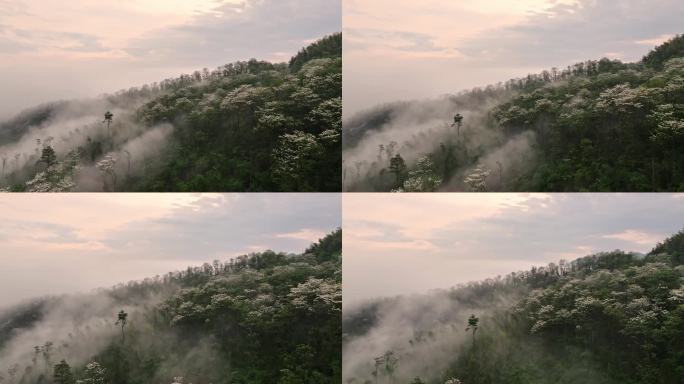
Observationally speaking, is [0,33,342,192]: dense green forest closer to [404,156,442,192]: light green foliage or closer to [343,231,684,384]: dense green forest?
[404,156,442,192]: light green foliage

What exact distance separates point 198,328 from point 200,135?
1409mm

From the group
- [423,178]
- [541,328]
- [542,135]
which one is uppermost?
[542,135]

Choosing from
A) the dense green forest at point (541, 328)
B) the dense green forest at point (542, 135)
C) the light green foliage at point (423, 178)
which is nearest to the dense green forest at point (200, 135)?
the dense green forest at point (542, 135)

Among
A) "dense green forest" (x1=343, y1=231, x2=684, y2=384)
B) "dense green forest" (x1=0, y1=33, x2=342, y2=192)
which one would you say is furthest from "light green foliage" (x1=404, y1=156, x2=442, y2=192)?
"dense green forest" (x1=343, y1=231, x2=684, y2=384)

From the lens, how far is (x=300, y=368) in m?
5.80

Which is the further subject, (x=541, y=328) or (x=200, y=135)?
(x=200, y=135)

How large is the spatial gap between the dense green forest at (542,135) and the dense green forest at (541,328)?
631 millimetres

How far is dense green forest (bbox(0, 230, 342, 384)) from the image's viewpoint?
5.70 metres

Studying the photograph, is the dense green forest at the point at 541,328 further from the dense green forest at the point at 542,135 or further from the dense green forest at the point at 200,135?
the dense green forest at the point at 200,135

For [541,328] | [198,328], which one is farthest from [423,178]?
[198,328]

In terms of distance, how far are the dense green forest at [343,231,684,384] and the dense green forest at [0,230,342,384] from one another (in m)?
0.32

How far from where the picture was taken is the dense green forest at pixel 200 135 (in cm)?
578

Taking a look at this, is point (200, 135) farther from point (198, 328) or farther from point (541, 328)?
point (541, 328)

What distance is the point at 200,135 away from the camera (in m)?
5.87
